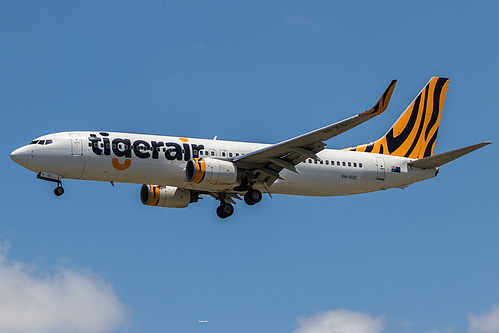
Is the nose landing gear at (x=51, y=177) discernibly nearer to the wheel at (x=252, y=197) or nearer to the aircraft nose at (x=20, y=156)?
the aircraft nose at (x=20, y=156)

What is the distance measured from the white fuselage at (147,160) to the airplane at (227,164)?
5 centimetres

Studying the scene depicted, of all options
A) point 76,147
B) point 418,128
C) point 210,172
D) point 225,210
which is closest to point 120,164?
point 76,147

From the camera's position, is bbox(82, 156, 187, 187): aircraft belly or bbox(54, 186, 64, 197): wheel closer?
bbox(82, 156, 187, 187): aircraft belly

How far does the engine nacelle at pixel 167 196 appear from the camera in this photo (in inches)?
1954

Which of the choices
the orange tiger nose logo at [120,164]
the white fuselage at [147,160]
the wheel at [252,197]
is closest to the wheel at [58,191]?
the white fuselage at [147,160]

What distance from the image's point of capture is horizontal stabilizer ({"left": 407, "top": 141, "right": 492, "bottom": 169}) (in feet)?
145

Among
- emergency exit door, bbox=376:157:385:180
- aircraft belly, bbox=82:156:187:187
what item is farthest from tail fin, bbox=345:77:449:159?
aircraft belly, bbox=82:156:187:187

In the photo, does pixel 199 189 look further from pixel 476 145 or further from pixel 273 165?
pixel 476 145

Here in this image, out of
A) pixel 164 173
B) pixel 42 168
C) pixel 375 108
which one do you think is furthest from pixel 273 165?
pixel 42 168

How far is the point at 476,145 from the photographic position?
42.2 m

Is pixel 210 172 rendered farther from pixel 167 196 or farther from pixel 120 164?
pixel 167 196

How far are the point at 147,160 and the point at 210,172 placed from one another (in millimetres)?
3401

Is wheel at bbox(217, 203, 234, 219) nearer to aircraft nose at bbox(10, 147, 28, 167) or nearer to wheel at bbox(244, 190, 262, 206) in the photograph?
wheel at bbox(244, 190, 262, 206)

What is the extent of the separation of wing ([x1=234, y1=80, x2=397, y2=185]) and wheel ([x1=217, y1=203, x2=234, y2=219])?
3.51 metres
